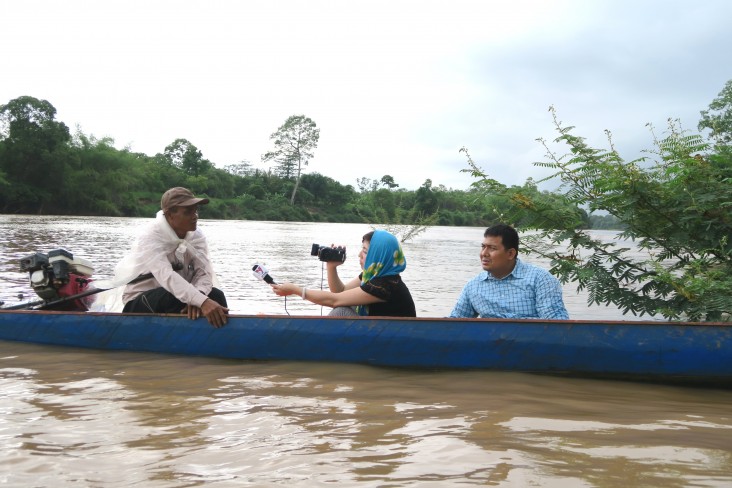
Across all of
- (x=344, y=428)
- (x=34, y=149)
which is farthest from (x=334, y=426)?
(x=34, y=149)

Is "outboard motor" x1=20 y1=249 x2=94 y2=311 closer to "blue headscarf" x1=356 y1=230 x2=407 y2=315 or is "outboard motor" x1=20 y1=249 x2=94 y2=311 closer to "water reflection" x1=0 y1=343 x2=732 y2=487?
"water reflection" x1=0 y1=343 x2=732 y2=487

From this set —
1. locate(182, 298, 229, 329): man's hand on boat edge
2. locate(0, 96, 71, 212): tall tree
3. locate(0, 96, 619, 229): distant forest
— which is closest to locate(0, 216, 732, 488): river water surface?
locate(182, 298, 229, 329): man's hand on boat edge

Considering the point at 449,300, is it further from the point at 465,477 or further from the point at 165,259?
the point at 465,477

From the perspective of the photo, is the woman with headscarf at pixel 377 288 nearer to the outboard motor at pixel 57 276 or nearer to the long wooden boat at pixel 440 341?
the long wooden boat at pixel 440 341

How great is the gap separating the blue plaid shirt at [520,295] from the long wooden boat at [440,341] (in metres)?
0.33

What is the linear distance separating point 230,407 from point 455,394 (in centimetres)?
130

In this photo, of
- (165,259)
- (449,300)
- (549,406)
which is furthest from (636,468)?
(449,300)

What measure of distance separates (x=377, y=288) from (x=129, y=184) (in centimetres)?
6392

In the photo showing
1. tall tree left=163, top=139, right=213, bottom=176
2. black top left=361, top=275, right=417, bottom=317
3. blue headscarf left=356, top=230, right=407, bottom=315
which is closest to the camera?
blue headscarf left=356, top=230, right=407, bottom=315

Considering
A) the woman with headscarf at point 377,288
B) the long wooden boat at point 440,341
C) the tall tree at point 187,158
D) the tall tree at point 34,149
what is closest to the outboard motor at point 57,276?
the long wooden boat at point 440,341

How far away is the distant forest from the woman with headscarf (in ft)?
94.0

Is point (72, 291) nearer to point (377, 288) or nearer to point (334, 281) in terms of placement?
point (334, 281)

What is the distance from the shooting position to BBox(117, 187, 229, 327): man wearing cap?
495 cm

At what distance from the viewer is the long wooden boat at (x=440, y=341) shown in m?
4.16
